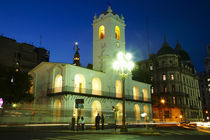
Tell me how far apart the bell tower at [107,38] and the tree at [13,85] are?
44.3 ft

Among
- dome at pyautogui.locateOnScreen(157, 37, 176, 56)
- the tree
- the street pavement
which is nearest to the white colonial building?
the tree

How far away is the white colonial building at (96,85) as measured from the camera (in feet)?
105

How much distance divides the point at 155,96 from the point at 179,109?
23.7 ft

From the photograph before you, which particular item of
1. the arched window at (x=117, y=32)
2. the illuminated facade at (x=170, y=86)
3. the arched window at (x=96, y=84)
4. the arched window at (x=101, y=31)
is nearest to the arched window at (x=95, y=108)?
the arched window at (x=96, y=84)

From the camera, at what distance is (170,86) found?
5888 centimetres

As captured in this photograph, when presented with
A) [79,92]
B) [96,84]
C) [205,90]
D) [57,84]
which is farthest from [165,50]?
[205,90]

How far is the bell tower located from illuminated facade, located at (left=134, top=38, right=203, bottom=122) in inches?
687

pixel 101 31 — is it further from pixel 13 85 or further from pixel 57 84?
pixel 13 85

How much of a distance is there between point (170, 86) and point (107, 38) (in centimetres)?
2746

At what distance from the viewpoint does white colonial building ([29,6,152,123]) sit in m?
32.1

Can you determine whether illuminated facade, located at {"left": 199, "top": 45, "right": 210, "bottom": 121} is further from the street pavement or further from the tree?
the street pavement

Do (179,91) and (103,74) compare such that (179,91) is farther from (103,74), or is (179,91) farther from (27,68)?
(27,68)

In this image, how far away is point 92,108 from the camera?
34938 mm

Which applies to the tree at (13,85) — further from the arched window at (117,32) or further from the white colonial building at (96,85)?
the arched window at (117,32)
